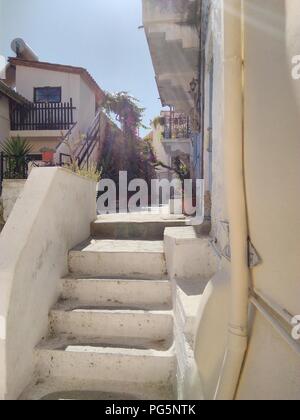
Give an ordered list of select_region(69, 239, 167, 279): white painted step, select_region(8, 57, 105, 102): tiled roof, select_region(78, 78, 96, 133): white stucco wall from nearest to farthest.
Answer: select_region(69, 239, 167, 279): white painted step < select_region(8, 57, 105, 102): tiled roof < select_region(78, 78, 96, 133): white stucco wall

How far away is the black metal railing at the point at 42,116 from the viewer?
12258 mm

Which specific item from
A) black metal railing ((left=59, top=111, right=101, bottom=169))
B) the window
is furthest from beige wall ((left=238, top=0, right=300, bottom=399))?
the window

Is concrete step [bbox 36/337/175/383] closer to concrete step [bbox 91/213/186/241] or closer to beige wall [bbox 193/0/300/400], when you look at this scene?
beige wall [bbox 193/0/300/400]

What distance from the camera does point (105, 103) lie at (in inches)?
577

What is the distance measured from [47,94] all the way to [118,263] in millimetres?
12248

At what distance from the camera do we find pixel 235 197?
116 centimetres

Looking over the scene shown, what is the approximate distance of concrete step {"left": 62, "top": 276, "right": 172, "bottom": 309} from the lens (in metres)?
2.83

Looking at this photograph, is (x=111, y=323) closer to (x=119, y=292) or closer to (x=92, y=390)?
(x=119, y=292)

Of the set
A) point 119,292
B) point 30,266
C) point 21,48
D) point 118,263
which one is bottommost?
point 119,292

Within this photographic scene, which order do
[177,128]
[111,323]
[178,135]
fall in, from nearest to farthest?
[111,323], [178,135], [177,128]

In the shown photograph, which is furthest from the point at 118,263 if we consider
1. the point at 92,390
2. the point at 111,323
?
the point at 92,390

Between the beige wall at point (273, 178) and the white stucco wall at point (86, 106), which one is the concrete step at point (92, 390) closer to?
the beige wall at point (273, 178)

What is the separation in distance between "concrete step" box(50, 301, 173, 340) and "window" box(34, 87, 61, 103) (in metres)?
12.4
